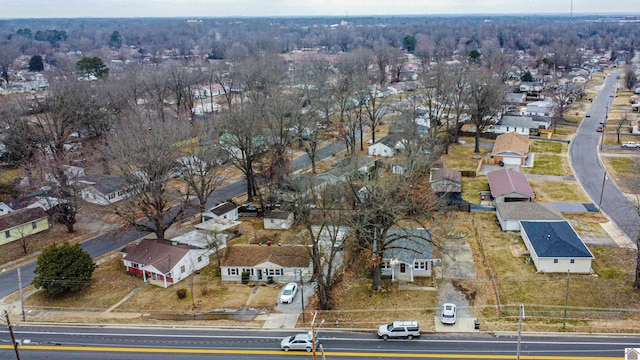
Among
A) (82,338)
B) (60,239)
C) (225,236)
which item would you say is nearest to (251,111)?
(225,236)

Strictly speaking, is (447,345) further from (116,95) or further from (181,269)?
(116,95)

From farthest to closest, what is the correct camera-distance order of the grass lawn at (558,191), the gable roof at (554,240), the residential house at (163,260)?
the grass lawn at (558,191) → the residential house at (163,260) → the gable roof at (554,240)

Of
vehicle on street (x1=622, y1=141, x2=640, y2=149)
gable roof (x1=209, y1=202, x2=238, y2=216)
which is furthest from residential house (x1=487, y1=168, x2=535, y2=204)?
vehicle on street (x1=622, y1=141, x2=640, y2=149)

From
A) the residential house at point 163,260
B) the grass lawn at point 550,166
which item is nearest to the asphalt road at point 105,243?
the residential house at point 163,260

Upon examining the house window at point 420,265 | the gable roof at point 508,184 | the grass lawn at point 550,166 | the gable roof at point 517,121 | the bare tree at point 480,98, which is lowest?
the house window at point 420,265

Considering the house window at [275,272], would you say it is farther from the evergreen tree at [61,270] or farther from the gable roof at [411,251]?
the evergreen tree at [61,270]

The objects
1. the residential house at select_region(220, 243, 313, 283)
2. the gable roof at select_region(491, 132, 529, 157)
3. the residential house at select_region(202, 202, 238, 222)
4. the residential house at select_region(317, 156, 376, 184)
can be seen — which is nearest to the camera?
the residential house at select_region(220, 243, 313, 283)

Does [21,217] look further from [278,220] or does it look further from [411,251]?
[411,251]

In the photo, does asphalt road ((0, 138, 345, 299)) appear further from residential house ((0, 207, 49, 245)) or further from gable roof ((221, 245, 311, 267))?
gable roof ((221, 245, 311, 267))
